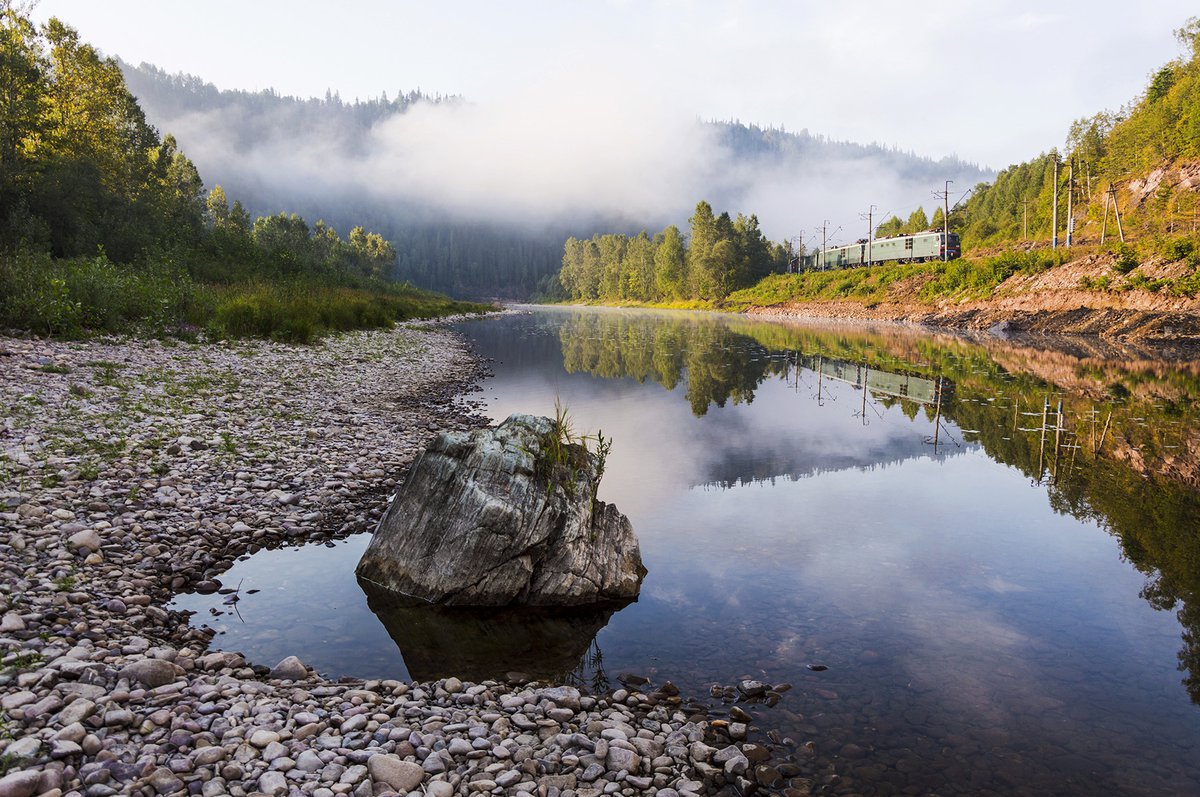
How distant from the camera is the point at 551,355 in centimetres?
3984

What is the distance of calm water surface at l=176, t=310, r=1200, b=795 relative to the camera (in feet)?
18.7

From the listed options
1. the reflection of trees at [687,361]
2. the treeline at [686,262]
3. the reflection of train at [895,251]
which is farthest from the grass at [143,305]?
the treeline at [686,262]

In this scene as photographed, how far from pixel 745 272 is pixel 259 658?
5041 inches

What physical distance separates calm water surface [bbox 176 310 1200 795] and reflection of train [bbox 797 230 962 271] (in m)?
72.9

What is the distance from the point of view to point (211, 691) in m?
5.26

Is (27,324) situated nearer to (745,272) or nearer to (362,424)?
(362,424)

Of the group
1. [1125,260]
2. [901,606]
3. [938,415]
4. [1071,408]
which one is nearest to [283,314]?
[938,415]

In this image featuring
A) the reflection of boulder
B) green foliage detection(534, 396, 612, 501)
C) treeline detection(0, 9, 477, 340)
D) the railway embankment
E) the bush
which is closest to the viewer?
the reflection of boulder

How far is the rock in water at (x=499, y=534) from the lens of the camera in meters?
7.98

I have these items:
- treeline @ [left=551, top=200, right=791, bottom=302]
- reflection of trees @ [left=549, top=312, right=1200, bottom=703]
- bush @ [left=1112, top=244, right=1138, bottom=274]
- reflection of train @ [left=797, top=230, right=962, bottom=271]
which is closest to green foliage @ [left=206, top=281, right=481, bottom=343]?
reflection of trees @ [left=549, top=312, right=1200, bottom=703]

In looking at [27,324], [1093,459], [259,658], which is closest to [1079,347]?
[1093,459]

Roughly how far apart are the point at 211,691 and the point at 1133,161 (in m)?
122

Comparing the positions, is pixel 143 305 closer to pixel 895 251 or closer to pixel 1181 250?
pixel 1181 250

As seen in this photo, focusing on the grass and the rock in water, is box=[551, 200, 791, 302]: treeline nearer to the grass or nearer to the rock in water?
the grass
